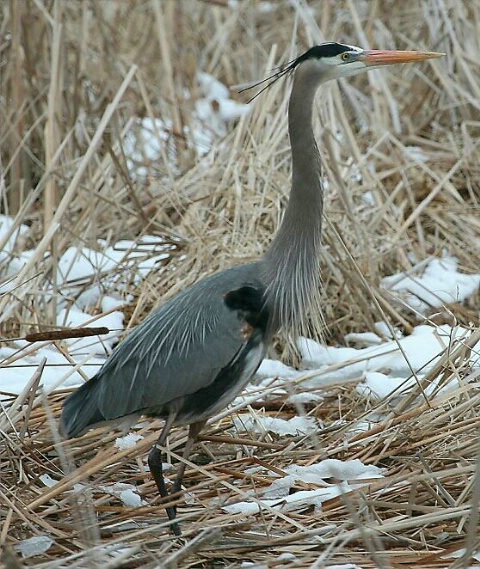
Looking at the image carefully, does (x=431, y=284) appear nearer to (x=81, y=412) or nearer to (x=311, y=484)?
(x=311, y=484)

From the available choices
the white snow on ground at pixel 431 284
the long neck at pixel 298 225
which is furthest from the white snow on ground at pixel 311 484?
the white snow on ground at pixel 431 284

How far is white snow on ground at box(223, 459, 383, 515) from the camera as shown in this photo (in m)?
2.84

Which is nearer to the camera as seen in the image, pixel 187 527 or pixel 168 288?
pixel 187 527

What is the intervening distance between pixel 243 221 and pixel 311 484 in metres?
1.97

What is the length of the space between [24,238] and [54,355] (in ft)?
3.47

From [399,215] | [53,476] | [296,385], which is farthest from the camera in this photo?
[399,215]

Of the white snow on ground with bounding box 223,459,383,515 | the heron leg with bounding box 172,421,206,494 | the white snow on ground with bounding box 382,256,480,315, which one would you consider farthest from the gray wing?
the white snow on ground with bounding box 382,256,480,315

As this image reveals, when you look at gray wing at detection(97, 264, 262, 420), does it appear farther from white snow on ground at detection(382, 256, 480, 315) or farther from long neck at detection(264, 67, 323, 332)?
white snow on ground at detection(382, 256, 480, 315)

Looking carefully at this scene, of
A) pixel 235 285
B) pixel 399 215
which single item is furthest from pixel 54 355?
pixel 399 215

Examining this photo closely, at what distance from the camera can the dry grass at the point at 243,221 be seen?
2631 millimetres

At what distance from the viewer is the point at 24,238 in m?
4.75

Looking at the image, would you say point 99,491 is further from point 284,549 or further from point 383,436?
point 383,436

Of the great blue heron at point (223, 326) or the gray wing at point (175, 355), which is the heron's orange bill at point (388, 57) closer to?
the great blue heron at point (223, 326)

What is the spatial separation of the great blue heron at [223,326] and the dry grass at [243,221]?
6.0 inches
